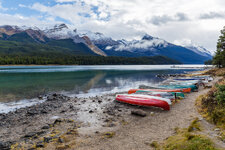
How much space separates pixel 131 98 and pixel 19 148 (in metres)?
12.7

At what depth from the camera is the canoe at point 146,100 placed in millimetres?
16109

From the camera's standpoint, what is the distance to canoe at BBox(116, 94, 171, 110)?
16.1 meters

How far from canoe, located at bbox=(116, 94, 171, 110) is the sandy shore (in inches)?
24.1

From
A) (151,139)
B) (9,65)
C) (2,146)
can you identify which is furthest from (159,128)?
(9,65)

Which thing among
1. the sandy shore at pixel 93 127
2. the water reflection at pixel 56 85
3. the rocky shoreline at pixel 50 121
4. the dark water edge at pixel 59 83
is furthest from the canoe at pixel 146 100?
the dark water edge at pixel 59 83

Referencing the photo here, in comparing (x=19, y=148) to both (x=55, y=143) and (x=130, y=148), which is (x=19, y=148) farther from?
(x=130, y=148)

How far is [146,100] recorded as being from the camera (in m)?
17.6

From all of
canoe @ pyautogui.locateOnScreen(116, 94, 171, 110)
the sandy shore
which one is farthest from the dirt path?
canoe @ pyautogui.locateOnScreen(116, 94, 171, 110)

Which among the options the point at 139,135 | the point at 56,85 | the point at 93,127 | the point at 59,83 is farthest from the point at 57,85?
the point at 139,135

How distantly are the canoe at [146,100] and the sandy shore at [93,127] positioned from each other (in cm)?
61

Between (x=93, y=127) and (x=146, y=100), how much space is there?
744 centimetres

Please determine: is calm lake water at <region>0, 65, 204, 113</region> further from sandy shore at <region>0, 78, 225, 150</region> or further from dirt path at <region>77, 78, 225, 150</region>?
dirt path at <region>77, 78, 225, 150</region>

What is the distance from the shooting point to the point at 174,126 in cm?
1111

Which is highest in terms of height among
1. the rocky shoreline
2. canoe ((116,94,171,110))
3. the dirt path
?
canoe ((116,94,171,110))
